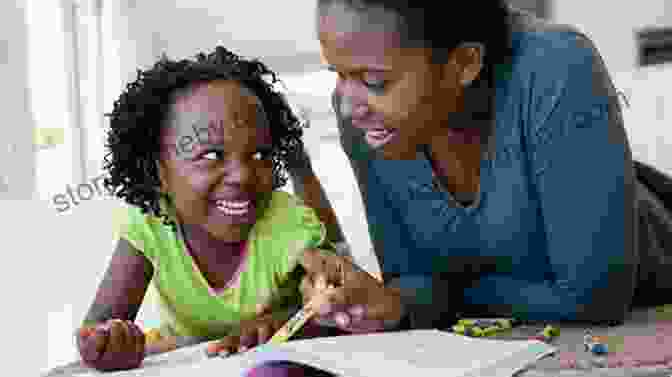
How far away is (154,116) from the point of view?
26.4 inches

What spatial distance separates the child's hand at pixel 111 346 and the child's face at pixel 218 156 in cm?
11

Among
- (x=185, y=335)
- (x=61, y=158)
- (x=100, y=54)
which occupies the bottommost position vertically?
(x=185, y=335)

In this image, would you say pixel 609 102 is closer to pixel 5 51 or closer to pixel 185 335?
pixel 185 335

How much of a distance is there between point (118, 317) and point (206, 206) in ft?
0.35

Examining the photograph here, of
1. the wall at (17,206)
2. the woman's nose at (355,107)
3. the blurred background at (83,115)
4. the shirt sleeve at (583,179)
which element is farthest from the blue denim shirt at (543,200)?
the wall at (17,206)

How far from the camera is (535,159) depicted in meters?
0.64

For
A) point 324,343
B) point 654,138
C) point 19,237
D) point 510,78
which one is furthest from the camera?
point 654,138

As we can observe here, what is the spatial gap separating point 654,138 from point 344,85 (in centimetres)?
56

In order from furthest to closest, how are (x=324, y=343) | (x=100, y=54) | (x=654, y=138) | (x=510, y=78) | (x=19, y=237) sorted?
1. (x=654, y=138)
2. (x=100, y=54)
3. (x=19, y=237)
4. (x=510, y=78)
5. (x=324, y=343)

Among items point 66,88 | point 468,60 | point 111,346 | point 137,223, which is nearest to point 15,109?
point 66,88

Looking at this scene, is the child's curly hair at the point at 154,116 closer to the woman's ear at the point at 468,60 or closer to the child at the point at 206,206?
the child at the point at 206,206

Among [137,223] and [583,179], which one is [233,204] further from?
[583,179]

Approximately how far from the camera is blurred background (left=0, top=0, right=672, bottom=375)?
802 millimetres

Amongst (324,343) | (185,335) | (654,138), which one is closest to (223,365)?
(324,343)
